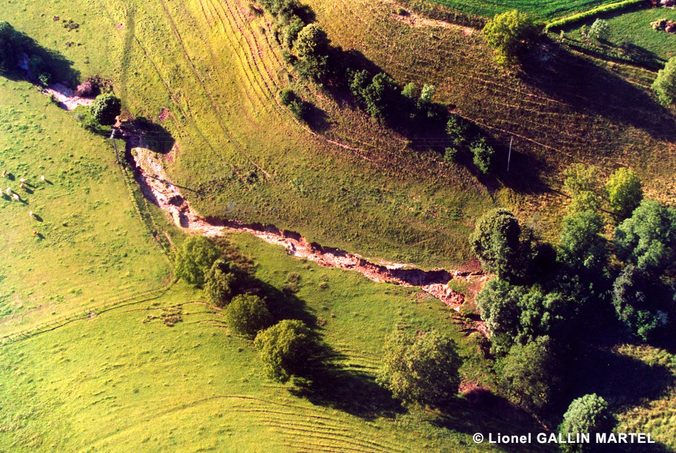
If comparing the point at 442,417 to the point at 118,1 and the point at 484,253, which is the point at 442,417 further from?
the point at 118,1

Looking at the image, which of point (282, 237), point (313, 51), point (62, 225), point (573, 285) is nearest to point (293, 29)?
point (313, 51)

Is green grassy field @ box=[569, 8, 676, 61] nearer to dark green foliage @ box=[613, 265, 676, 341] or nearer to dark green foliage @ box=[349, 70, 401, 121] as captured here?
dark green foliage @ box=[349, 70, 401, 121]

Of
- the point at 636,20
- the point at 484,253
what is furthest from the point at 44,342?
the point at 636,20

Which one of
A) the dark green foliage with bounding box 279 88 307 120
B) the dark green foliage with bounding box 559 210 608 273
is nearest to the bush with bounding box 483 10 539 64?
the dark green foliage with bounding box 559 210 608 273

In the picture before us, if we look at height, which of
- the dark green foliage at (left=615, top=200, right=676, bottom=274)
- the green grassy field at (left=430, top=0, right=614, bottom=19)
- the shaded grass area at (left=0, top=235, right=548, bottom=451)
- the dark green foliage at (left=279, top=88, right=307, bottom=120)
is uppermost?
the green grassy field at (left=430, top=0, right=614, bottom=19)

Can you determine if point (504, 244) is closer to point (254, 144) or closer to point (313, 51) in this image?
point (313, 51)

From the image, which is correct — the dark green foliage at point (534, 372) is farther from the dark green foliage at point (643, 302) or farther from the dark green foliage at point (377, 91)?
the dark green foliage at point (377, 91)

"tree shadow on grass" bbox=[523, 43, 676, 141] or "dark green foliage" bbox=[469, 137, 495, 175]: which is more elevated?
"tree shadow on grass" bbox=[523, 43, 676, 141]
